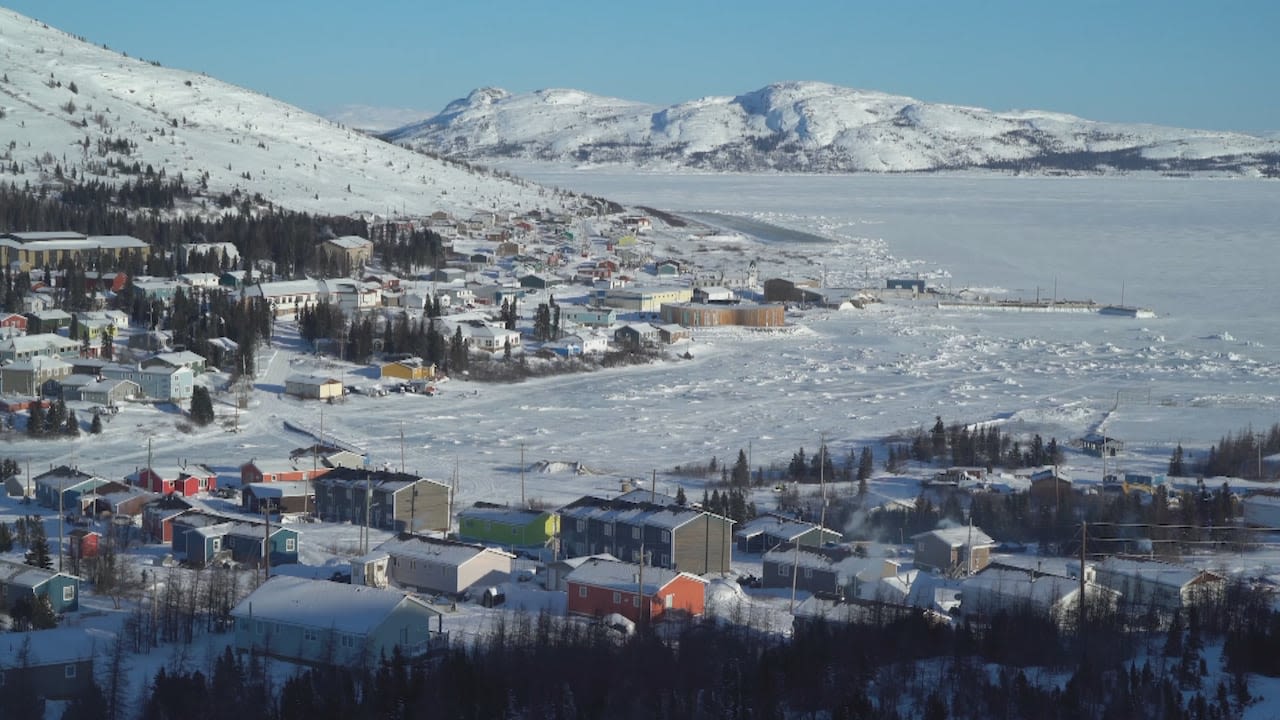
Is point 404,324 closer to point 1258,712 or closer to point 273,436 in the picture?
point 273,436

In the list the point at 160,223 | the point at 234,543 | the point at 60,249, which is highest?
the point at 160,223

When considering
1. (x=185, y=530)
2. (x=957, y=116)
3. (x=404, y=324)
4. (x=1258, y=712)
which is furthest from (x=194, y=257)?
(x=957, y=116)

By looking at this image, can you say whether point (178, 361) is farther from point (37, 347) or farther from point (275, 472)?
point (275, 472)

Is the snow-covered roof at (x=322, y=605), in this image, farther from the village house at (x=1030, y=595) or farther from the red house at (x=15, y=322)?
the red house at (x=15, y=322)

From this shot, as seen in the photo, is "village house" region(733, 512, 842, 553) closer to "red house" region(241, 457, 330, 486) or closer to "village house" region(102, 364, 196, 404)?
"red house" region(241, 457, 330, 486)

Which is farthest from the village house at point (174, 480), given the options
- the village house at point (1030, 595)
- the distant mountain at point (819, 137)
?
the distant mountain at point (819, 137)

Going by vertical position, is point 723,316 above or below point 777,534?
above

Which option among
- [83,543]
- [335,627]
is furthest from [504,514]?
[335,627]
